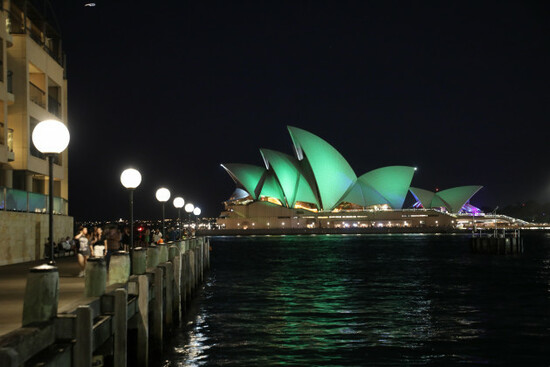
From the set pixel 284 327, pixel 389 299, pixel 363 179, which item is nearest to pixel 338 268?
pixel 389 299

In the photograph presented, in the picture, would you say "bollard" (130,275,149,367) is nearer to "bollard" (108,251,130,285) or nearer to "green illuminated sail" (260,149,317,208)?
"bollard" (108,251,130,285)

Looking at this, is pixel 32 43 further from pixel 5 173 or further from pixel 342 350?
pixel 342 350

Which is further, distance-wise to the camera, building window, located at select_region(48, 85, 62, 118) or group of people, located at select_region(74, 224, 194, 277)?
building window, located at select_region(48, 85, 62, 118)

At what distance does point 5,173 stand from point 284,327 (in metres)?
15.3

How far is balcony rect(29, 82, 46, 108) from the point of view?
30145 mm

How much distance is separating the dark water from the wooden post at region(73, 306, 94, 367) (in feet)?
20.9

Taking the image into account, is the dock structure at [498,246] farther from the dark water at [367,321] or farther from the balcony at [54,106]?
the balcony at [54,106]

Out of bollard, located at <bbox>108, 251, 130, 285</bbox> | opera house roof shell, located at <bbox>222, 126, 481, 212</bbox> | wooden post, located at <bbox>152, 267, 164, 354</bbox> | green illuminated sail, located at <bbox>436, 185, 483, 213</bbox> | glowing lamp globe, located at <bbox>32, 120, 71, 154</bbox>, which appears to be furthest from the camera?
green illuminated sail, located at <bbox>436, 185, 483, 213</bbox>

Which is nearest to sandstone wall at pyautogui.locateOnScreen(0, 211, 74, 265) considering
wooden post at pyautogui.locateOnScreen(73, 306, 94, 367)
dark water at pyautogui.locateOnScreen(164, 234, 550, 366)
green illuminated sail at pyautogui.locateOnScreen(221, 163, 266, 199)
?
dark water at pyautogui.locateOnScreen(164, 234, 550, 366)

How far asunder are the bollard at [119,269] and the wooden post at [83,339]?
4.68 m

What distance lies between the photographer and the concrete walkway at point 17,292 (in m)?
8.77

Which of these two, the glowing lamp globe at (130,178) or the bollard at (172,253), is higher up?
the glowing lamp globe at (130,178)

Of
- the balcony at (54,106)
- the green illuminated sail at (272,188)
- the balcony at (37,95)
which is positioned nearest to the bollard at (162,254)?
the balcony at (37,95)

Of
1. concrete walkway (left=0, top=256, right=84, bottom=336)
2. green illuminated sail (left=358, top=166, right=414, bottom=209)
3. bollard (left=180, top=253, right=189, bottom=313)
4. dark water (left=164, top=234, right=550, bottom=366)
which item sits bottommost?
dark water (left=164, top=234, right=550, bottom=366)
